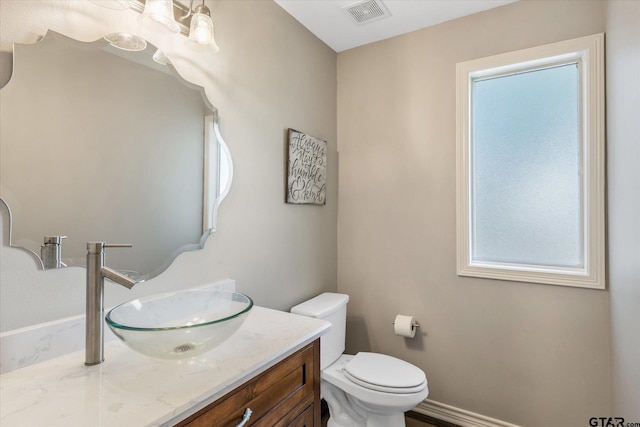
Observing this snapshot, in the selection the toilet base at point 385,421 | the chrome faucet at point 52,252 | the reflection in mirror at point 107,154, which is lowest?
the toilet base at point 385,421

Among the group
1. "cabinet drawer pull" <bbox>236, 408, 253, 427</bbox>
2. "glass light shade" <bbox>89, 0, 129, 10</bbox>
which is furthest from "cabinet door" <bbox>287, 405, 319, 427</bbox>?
"glass light shade" <bbox>89, 0, 129, 10</bbox>

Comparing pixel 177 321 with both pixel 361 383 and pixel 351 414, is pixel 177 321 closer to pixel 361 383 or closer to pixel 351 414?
pixel 361 383

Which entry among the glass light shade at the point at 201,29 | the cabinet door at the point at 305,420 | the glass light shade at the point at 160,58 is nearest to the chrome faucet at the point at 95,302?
the cabinet door at the point at 305,420

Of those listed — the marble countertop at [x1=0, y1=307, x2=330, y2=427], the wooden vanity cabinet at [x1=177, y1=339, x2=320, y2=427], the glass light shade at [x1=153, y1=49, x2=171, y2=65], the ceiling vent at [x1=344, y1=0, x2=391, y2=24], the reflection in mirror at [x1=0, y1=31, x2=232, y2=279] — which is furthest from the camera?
Result: the ceiling vent at [x1=344, y1=0, x2=391, y2=24]

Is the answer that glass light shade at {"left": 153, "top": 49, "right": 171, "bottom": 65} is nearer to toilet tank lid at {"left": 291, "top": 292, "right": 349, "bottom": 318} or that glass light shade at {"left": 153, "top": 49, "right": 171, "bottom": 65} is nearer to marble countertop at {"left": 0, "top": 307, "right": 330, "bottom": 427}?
marble countertop at {"left": 0, "top": 307, "right": 330, "bottom": 427}

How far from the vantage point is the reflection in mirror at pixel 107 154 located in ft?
2.87

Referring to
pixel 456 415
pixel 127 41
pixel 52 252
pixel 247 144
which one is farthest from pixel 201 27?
pixel 456 415

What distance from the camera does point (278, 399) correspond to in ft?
3.13

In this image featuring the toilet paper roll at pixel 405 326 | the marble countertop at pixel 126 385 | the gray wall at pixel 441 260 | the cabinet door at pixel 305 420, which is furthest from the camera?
the toilet paper roll at pixel 405 326

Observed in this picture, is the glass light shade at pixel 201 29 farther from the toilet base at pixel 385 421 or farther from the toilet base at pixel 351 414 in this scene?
the toilet base at pixel 385 421

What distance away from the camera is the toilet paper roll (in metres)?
2.01

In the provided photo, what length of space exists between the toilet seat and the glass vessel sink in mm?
861

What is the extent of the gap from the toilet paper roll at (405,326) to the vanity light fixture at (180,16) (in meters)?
1.80

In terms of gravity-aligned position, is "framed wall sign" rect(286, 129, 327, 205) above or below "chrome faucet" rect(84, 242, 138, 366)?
above
